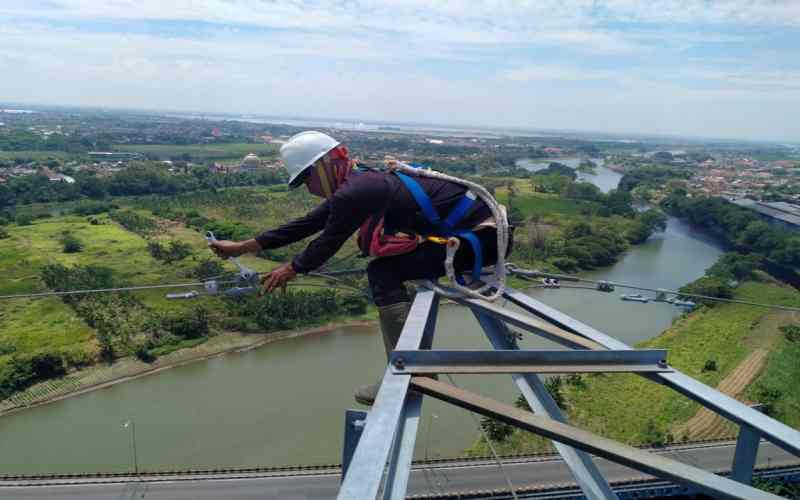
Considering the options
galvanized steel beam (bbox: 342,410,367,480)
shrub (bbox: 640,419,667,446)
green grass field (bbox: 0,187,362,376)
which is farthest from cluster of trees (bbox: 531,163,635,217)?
galvanized steel beam (bbox: 342,410,367,480)

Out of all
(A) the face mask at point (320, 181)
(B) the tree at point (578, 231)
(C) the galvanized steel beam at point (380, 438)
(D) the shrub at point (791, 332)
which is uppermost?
(A) the face mask at point (320, 181)

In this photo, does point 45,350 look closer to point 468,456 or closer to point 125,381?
point 125,381

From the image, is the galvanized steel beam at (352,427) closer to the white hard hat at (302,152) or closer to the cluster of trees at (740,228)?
the white hard hat at (302,152)

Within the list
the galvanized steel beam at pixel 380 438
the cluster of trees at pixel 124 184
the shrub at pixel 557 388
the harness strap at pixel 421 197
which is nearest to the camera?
the galvanized steel beam at pixel 380 438

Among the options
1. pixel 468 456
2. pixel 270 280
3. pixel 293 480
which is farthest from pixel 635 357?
pixel 468 456

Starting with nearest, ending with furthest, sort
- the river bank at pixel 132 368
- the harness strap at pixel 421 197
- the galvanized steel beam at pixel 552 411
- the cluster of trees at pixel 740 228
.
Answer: the galvanized steel beam at pixel 552 411
the harness strap at pixel 421 197
the river bank at pixel 132 368
the cluster of trees at pixel 740 228

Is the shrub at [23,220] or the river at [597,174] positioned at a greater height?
the river at [597,174]

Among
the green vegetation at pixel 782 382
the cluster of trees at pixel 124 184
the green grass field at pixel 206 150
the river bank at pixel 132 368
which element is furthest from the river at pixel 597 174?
the river bank at pixel 132 368
